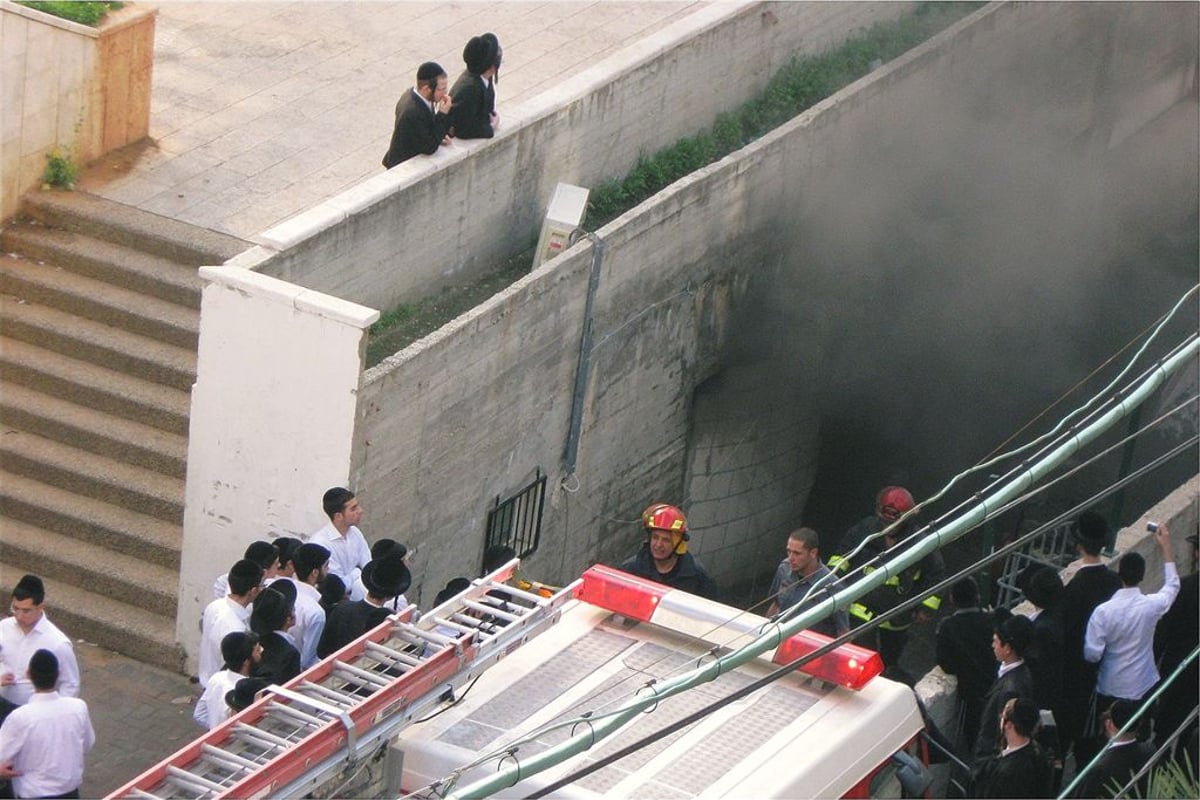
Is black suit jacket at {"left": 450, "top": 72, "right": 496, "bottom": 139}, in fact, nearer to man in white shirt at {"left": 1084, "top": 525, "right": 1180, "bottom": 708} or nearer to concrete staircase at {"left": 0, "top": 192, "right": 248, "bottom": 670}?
concrete staircase at {"left": 0, "top": 192, "right": 248, "bottom": 670}

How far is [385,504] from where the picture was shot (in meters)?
13.2

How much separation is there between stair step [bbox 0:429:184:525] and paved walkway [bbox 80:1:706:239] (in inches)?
75.3

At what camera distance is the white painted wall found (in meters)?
12.5

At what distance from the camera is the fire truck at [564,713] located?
8.35 meters

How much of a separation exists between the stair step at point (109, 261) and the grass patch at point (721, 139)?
1407 millimetres

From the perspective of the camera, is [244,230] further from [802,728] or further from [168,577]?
[802,728]

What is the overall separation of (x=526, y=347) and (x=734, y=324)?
321 centimetres

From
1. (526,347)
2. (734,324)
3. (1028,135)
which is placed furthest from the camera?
(1028,135)

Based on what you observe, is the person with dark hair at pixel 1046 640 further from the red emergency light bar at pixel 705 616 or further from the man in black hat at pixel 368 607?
the man in black hat at pixel 368 607

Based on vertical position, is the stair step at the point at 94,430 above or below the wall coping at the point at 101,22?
below

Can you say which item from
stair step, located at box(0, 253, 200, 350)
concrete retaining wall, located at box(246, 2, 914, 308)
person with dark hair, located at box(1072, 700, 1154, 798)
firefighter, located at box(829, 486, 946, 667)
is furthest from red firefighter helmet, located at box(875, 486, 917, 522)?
stair step, located at box(0, 253, 200, 350)

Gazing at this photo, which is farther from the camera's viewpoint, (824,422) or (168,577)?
(824,422)

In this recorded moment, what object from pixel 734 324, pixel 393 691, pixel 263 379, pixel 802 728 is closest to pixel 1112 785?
pixel 802 728

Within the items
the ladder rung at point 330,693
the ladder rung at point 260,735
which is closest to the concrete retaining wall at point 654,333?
the ladder rung at point 330,693
